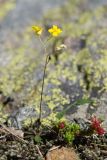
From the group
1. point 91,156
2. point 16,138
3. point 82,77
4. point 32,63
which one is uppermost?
point 32,63

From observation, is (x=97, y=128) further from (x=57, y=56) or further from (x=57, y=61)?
(x=57, y=56)

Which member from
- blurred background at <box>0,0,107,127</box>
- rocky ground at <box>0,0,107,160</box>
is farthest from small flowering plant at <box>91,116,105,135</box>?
blurred background at <box>0,0,107,127</box>

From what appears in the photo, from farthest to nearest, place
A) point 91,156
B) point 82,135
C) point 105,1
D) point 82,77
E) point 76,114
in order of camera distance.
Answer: point 105,1
point 82,77
point 76,114
point 82,135
point 91,156

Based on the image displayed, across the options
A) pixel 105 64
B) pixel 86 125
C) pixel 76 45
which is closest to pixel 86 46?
pixel 76 45

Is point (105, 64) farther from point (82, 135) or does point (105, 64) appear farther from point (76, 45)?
point (82, 135)

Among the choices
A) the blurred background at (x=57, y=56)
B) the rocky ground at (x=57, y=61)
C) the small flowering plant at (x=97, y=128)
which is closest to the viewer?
the small flowering plant at (x=97, y=128)

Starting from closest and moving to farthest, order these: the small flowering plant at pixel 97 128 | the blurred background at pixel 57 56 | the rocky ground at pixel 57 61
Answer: the small flowering plant at pixel 97 128 < the rocky ground at pixel 57 61 < the blurred background at pixel 57 56

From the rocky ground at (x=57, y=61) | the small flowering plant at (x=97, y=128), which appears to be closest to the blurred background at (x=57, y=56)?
the rocky ground at (x=57, y=61)

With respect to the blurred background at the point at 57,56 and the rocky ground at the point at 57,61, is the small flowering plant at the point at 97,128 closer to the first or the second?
the rocky ground at the point at 57,61
